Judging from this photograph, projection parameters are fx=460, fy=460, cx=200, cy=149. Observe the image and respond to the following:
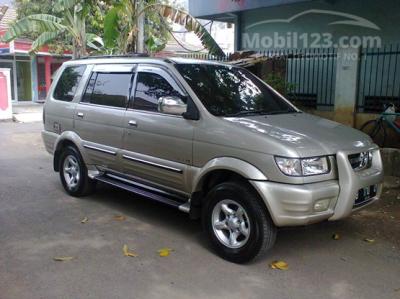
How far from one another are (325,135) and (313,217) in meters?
0.85

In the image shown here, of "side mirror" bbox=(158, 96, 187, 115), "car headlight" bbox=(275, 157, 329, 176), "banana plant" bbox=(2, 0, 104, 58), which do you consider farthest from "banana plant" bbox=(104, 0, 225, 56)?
"car headlight" bbox=(275, 157, 329, 176)

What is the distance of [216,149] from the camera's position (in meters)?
4.53

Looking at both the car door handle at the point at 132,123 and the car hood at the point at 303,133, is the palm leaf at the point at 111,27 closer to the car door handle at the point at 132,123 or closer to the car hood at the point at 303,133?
the car door handle at the point at 132,123

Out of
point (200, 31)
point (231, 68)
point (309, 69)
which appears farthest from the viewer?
point (309, 69)

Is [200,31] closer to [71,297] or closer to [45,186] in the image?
[45,186]

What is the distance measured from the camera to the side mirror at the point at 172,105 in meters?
4.74

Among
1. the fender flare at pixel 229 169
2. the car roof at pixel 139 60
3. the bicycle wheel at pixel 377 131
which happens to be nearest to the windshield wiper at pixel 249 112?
the fender flare at pixel 229 169

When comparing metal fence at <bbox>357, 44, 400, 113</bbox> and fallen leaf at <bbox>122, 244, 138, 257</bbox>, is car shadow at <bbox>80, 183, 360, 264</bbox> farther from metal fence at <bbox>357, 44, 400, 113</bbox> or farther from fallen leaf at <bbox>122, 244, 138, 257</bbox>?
metal fence at <bbox>357, 44, 400, 113</bbox>

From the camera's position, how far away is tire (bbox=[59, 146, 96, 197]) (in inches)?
256

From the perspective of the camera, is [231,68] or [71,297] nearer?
[71,297]

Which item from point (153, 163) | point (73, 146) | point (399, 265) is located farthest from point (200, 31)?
point (399, 265)

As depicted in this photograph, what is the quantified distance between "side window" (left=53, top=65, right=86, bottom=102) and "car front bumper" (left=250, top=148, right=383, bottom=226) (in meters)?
3.61

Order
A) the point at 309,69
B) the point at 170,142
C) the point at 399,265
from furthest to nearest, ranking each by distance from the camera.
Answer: the point at 309,69, the point at 170,142, the point at 399,265

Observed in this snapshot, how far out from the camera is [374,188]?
15.3 ft
